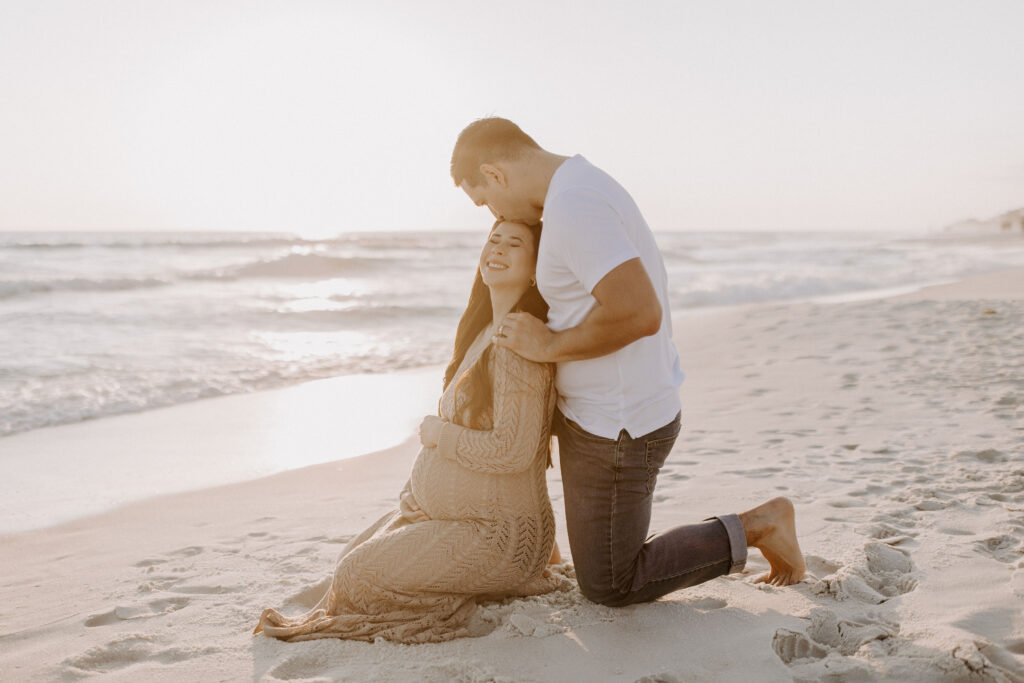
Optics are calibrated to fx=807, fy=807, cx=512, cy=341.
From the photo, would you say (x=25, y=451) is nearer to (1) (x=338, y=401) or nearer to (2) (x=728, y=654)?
(1) (x=338, y=401)

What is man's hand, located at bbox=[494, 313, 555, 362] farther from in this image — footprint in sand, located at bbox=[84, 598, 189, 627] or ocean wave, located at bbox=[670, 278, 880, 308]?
ocean wave, located at bbox=[670, 278, 880, 308]

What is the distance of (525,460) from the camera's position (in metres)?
2.88

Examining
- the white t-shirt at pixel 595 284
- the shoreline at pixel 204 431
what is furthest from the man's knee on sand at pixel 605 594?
the shoreline at pixel 204 431

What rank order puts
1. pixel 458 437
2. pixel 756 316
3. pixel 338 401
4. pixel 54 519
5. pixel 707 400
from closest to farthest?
pixel 458 437, pixel 54 519, pixel 707 400, pixel 338 401, pixel 756 316

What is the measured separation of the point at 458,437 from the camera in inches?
114

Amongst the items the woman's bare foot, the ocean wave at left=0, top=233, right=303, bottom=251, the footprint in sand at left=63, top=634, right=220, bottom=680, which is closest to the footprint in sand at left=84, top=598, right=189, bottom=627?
the footprint in sand at left=63, top=634, right=220, bottom=680

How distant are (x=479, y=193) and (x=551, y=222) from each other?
1.49 feet

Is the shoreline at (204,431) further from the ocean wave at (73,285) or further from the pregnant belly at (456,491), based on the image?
the ocean wave at (73,285)

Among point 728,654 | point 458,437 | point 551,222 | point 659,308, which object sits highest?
point 551,222

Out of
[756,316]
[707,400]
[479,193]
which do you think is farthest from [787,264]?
[479,193]

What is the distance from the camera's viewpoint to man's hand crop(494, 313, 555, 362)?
2789 millimetres

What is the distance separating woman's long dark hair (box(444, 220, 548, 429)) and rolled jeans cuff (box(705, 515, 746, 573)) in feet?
3.33

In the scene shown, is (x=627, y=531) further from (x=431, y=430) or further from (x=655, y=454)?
(x=431, y=430)

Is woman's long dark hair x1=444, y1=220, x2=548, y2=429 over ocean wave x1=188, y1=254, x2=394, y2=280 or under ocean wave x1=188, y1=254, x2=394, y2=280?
under
